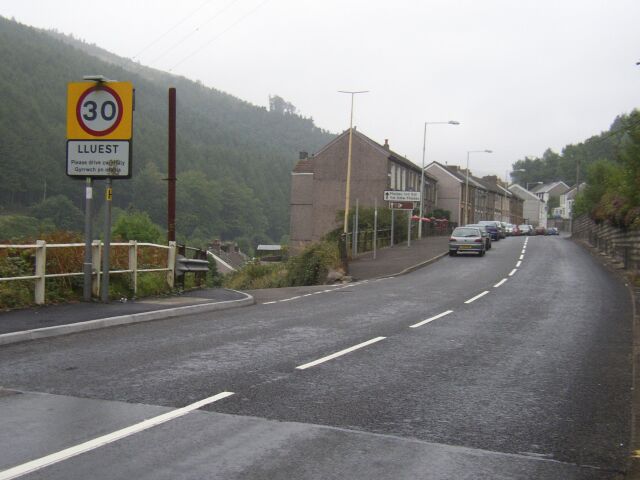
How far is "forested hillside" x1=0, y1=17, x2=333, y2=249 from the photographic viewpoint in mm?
101375

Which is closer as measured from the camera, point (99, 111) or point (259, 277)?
point (99, 111)

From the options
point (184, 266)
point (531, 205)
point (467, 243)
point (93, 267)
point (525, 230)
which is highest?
point (531, 205)

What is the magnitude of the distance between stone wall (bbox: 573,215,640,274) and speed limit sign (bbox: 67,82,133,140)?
64.6 feet

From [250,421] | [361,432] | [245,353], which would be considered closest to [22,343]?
[245,353]

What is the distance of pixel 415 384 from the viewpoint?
24.0ft

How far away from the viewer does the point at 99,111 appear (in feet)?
43.7

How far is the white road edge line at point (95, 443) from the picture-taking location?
4270 mm

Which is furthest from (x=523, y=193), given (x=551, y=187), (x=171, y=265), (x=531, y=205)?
(x=171, y=265)

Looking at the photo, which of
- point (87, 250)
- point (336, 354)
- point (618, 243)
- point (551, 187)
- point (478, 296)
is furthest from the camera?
point (551, 187)

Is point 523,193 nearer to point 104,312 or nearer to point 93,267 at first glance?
point 93,267

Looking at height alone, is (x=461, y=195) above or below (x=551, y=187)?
below

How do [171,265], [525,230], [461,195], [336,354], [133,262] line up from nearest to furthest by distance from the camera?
1. [336,354]
2. [133,262]
3. [171,265]
4. [525,230]
5. [461,195]

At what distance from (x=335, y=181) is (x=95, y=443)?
65635 mm

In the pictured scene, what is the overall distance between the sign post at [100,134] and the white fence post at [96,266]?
0.28 m
